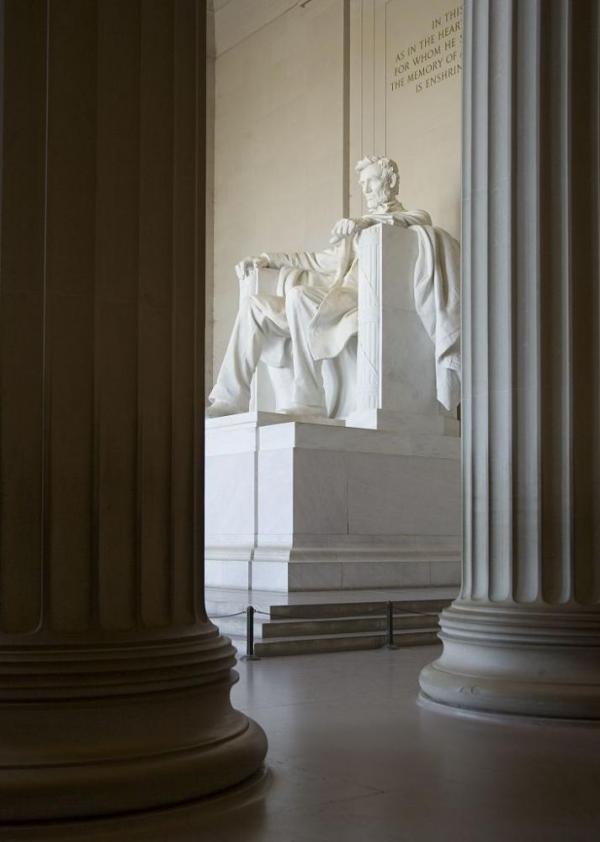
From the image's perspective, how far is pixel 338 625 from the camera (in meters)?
8.55

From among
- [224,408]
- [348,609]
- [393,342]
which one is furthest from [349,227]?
[348,609]

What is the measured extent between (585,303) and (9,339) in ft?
10.4

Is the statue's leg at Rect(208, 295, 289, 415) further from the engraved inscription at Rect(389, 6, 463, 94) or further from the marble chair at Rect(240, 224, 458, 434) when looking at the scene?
the engraved inscription at Rect(389, 6, 463, 94)

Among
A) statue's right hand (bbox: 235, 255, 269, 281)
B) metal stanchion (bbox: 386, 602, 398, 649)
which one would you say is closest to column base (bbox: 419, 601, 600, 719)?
metal stanchion (bbox: 386, 602, 398, 649)

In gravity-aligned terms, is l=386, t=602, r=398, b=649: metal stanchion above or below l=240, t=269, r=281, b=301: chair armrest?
below

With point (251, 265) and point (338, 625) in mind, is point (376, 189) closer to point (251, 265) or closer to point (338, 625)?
point (251, 265)

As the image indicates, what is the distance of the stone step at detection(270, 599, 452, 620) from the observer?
8438mm

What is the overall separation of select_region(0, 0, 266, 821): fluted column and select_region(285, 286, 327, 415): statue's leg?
8.17m

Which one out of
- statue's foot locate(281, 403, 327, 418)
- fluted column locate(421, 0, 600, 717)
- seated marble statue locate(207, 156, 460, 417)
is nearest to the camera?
fluted column locate(421, 0, 600, 717)

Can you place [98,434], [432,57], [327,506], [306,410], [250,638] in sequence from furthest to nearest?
[432,57] → [306,410] → [327,506] → [250,638] → [98,434]

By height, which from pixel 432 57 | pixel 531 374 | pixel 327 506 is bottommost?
pixel 327 506

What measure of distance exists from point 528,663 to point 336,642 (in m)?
3.13

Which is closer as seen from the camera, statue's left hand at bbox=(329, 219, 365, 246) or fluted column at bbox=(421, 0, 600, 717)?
fluted column at bbox=(421, 0, 600, 717)

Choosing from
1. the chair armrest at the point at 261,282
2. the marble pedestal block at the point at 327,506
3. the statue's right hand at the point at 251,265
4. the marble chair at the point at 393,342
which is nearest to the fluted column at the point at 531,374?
the marble pedestal block at the point at 327,506
